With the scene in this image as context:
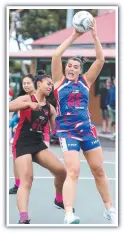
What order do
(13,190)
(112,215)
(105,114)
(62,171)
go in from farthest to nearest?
(105,114), (13,190), (62,171), (112,215)

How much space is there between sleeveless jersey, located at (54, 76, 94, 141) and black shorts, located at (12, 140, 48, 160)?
0.42 m

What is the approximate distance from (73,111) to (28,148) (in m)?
0.73

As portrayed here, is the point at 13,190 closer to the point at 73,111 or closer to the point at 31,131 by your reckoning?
the point at 31,131

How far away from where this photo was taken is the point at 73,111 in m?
6.05

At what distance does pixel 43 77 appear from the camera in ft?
21.4

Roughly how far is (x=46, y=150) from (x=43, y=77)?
0.82 m

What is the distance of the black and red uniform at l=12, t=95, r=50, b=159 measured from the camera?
643cm

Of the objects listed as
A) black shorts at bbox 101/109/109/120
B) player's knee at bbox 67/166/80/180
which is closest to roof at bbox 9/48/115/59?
black shorts at bbox 101/109/109/120

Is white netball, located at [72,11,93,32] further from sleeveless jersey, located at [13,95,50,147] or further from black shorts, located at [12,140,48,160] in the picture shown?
black shorts, located at [12,140,48,160]

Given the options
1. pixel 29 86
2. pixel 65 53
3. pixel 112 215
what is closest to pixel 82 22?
pixel 29 86

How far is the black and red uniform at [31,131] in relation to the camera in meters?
6.43
